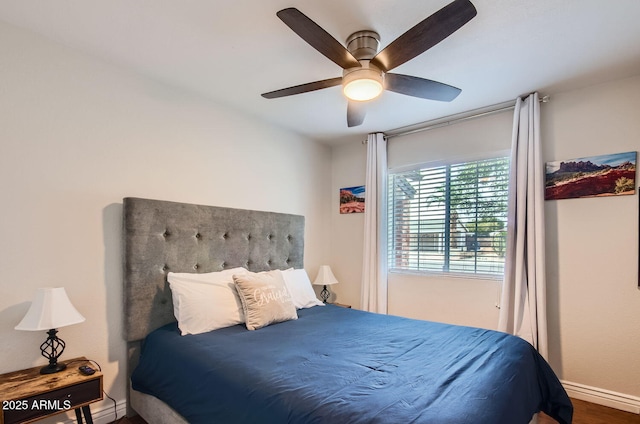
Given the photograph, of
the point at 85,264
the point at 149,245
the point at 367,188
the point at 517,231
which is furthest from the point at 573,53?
the point at 85,264

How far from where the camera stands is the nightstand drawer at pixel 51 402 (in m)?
1.48

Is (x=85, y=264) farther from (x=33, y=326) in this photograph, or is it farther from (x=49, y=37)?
(x=49, y=37)

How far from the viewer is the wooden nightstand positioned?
58.5 inches

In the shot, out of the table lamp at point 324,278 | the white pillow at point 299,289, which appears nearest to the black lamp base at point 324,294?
the table lamp at point 324,278

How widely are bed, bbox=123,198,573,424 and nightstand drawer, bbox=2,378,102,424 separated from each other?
0.30m

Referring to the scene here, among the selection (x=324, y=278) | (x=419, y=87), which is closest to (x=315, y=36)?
(x=419, y=87)

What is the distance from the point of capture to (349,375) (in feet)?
4.74

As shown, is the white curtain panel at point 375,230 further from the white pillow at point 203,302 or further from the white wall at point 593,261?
the white pillow at point 203,302

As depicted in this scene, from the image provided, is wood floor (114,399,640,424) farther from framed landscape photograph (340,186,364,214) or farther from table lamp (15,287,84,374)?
framed landscape photograph (340,186,364,214)

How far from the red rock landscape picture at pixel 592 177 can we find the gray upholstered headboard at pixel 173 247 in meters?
2.48

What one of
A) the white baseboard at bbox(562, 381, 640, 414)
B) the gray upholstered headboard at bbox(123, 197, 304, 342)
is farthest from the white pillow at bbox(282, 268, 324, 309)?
the white baseboard at bbox(562, 381, 640, 414)

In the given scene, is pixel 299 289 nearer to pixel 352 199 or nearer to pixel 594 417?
pixel 352 199

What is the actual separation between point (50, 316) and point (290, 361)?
1.28 m

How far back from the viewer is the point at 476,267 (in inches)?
118
